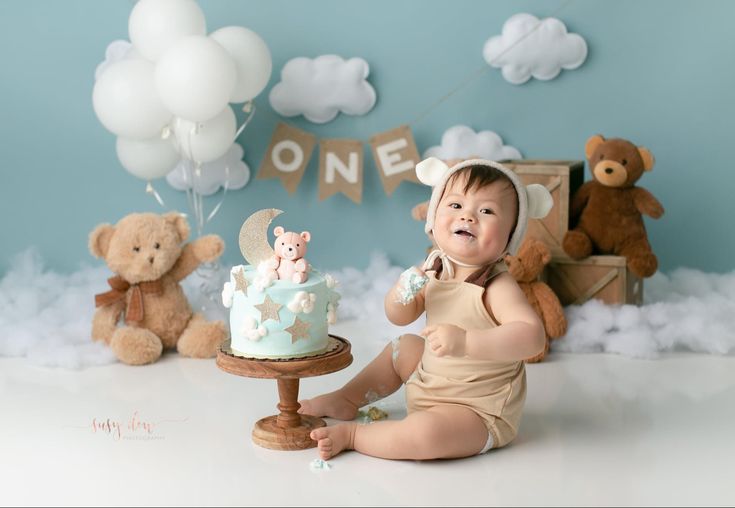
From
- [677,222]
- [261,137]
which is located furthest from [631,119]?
[261,137]

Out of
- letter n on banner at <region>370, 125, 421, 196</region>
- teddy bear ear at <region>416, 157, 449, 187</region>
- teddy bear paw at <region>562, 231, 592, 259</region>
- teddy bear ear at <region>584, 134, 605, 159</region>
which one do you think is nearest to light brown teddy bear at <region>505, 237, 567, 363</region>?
teddy bear paw at <region>562, 231, 592, 259</region>

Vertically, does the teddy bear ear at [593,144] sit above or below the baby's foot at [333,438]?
above

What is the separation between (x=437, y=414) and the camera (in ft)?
6.01

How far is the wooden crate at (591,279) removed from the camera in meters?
2.78

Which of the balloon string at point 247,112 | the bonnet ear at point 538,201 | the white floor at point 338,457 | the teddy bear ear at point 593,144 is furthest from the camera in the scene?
the balloon string at point 247,112

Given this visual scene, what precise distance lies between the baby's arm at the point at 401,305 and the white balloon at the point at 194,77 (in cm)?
102


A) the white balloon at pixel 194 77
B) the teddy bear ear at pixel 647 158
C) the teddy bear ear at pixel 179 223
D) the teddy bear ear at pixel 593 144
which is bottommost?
the teddy bear ear at pixel 179 223

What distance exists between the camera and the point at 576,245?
278 cm

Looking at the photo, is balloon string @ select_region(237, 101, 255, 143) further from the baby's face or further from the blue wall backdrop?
the baby's face

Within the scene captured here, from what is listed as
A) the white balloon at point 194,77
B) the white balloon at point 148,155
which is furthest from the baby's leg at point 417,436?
Answer: the white balloon at point 148,155

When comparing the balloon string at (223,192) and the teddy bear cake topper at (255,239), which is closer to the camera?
the teddy bear cake topper at (255,239)

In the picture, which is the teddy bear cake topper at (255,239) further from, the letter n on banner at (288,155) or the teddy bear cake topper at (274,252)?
the letter n on banner at (288,155)

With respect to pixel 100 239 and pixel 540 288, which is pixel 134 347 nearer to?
pixel 100 239

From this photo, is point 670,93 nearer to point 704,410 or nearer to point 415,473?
point 704,410
